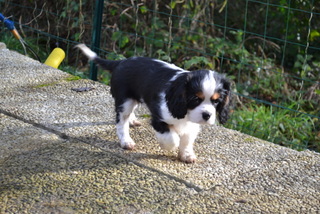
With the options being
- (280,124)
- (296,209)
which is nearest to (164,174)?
(296,209)

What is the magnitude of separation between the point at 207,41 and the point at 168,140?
4393 mm

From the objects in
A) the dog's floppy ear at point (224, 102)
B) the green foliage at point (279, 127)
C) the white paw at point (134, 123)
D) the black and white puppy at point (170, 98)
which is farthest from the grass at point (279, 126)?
the dog's floppy ear at point (224, 102)

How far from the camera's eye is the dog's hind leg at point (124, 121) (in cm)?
389

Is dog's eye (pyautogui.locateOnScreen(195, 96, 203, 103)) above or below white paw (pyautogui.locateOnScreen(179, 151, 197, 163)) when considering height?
above

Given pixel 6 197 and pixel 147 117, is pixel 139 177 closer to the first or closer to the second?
pixel 6 197

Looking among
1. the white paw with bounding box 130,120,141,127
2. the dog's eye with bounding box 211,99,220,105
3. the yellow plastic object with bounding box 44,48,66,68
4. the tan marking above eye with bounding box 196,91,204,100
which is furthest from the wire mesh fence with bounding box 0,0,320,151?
the tan marking above eye with bounding box 196,91,204,100

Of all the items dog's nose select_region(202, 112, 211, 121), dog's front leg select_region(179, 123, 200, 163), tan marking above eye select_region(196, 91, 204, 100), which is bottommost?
dog's front leg select_region(179, 123, 200, 163)

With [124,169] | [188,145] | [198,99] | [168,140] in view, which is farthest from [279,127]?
[124,169]

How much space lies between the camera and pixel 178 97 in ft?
11.4

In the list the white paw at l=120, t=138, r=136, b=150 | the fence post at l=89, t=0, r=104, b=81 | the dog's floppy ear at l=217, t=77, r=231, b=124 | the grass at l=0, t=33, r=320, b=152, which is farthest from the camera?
the fence post at l=89, t=0, r=104, b=81

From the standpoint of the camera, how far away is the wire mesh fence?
6.50 metres

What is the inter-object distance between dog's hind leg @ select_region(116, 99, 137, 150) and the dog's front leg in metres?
0.39

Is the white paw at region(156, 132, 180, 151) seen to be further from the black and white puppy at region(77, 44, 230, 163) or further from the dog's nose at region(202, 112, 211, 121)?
the dog's nose at region(202, 112, 211, 121)

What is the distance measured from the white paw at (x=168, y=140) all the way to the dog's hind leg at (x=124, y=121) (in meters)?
0.29
